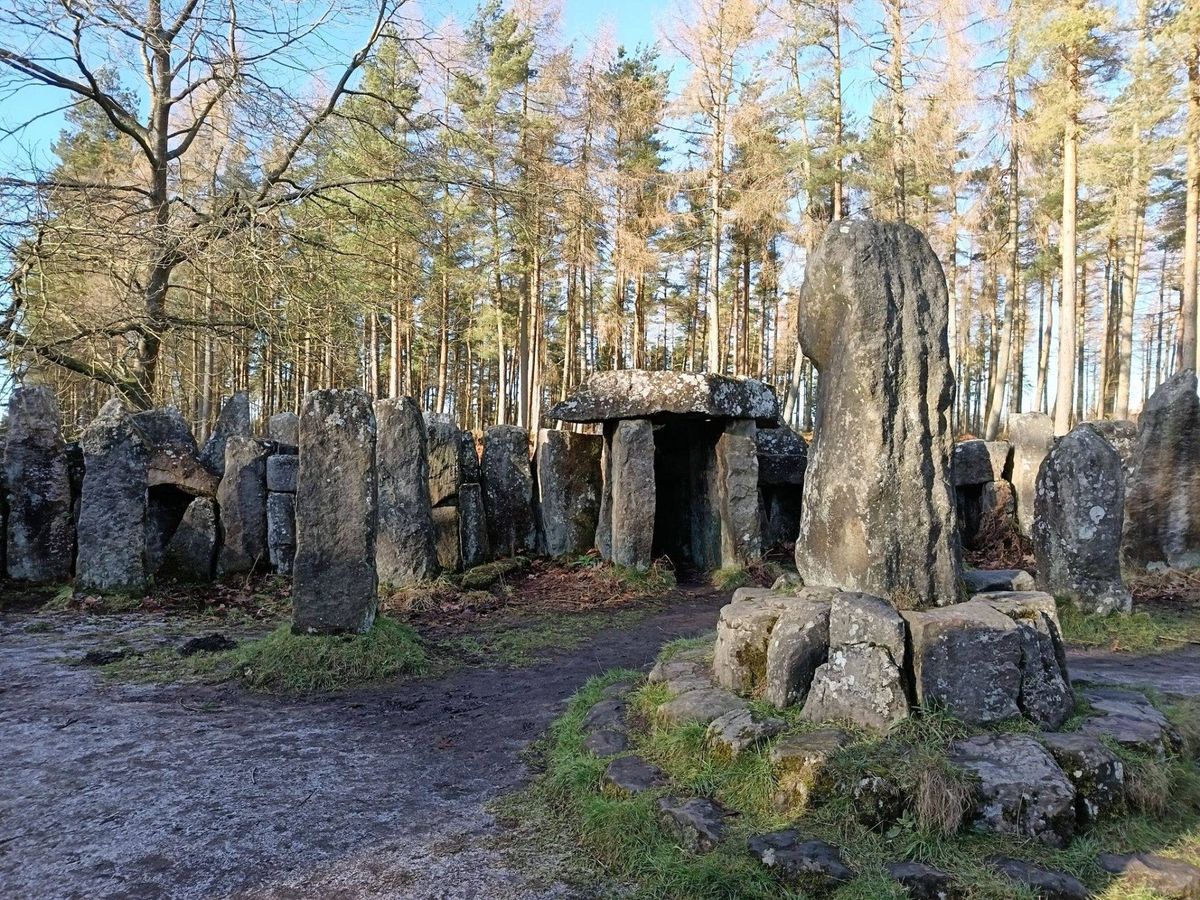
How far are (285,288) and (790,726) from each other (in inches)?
307

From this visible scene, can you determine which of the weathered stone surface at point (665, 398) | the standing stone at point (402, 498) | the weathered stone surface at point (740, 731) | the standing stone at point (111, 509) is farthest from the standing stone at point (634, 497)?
the weathered stone surface at point (740, 731)

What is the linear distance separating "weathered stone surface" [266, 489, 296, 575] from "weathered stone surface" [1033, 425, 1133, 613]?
8533 millimetres

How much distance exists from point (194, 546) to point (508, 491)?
3.99 metres

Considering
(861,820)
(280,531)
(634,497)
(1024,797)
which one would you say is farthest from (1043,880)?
(280,531)

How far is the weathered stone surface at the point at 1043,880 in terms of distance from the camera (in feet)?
8.49

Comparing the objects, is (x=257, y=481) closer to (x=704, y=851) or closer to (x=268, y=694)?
(x=268, y=694)

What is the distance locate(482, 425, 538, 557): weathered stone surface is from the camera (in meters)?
10.7

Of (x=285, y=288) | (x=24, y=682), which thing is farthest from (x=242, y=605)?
(x=285, y=288)

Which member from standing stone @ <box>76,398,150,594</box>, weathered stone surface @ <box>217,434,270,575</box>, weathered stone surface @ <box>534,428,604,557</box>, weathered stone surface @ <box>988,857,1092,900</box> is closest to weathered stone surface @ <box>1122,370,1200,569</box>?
weathered stone surface @ <box>534,428,604,557</box>

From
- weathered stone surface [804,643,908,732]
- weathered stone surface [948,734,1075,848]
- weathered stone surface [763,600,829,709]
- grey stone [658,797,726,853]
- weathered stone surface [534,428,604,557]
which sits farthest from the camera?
weathered stone surface [534,428,604,557]

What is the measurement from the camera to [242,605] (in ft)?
27.5

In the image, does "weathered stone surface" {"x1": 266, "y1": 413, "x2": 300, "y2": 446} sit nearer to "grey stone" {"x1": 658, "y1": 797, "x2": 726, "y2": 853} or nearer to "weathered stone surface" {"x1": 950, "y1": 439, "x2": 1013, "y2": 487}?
"weathered stone surface" {"x1": 950, "y1": 439, "x2": 1013, "y2": 487}

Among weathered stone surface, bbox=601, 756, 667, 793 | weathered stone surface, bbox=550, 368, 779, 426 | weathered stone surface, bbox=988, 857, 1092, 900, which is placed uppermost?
weathered stone surface, bbox=550, 368, 779, 426

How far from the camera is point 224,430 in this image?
40.7 feet
